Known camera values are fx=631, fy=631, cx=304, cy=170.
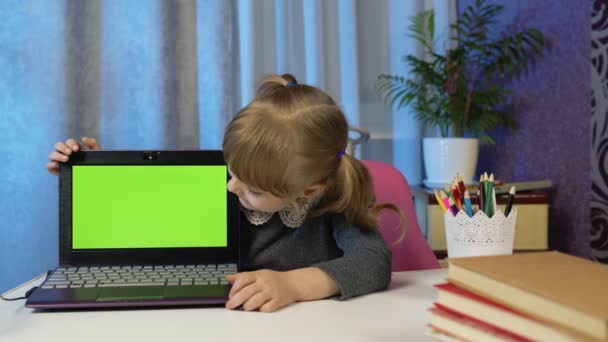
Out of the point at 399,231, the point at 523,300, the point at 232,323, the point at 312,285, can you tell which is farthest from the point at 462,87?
the point at 523,300

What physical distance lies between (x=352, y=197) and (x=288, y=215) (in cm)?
13

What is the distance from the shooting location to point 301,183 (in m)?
0.84

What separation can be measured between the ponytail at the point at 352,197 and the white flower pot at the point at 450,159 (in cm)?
120

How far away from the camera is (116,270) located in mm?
863

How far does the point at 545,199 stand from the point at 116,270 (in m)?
1.48

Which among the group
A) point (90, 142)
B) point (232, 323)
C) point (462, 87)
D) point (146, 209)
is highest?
point (462, 87)

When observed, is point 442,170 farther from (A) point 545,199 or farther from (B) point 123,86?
(B) point 123,86

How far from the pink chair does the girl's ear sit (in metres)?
0.28

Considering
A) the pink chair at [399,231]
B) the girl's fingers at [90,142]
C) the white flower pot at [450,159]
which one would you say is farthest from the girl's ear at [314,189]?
the white flower pot at [450,159]

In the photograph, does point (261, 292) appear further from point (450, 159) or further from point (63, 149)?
point (450, 159)

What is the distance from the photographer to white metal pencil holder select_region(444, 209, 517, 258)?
80 cm

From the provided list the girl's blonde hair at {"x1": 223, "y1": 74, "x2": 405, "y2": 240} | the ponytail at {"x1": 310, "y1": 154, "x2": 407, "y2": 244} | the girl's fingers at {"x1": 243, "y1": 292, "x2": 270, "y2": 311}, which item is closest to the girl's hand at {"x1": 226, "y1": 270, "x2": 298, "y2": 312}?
the girl's fingers at {"x1": 243, "y1": 292, "x2": 270, "y2": 311}

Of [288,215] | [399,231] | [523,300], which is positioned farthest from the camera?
[399,231]

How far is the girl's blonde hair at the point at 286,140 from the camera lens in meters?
0.80
